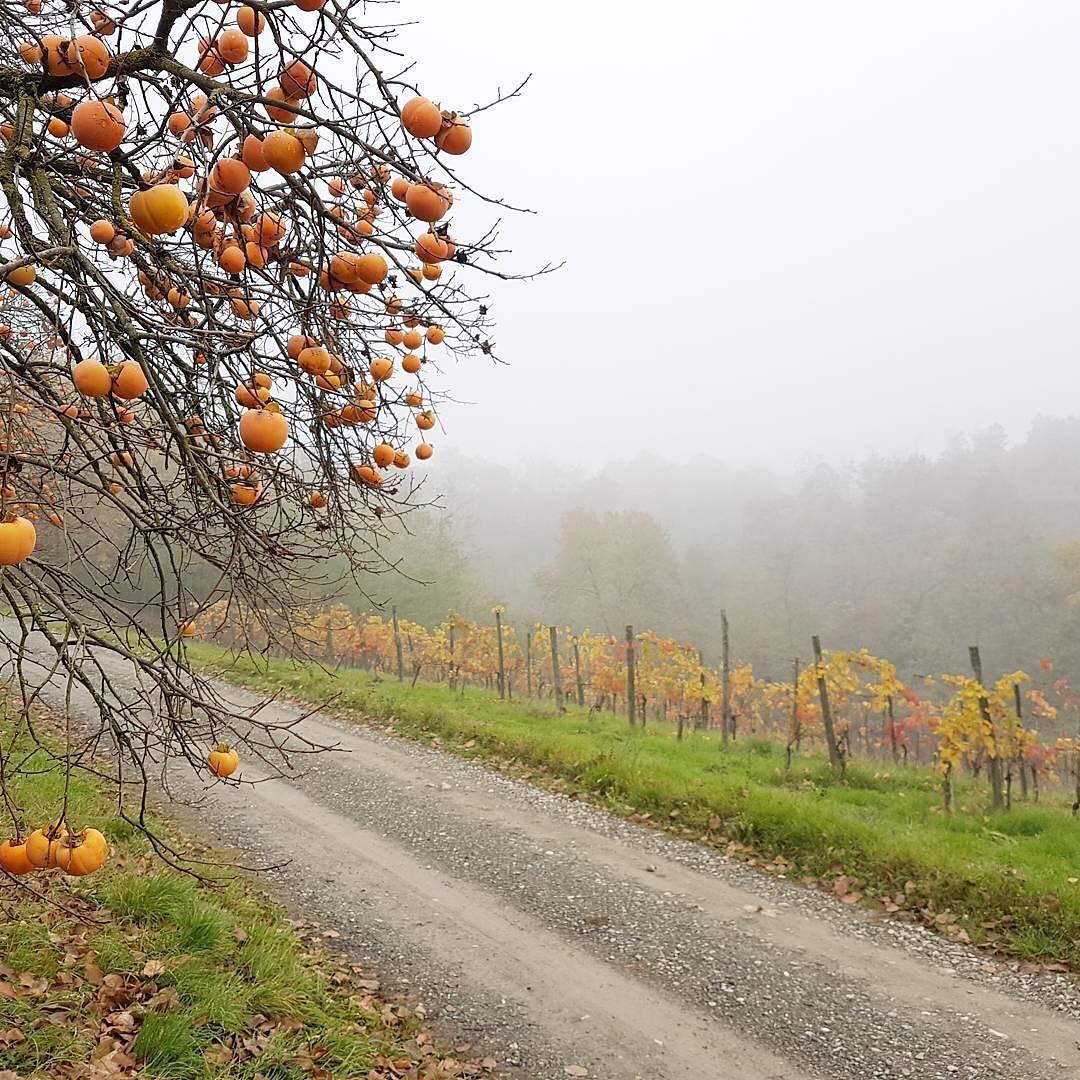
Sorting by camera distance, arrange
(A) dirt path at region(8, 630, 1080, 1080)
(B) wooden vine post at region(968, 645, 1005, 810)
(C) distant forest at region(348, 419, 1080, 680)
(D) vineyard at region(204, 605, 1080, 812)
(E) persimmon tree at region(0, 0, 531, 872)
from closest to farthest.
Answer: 1. (E) persimmon tree at region(0, 0, 531, 872)
2. (A) dirt path at region(8, 630, 1080, 1080)
3. (B) wooden vine post at region(968, 645, 1005, 810)
4. (D) vineyard at region(204, 605, 1080, 812)
5. (C) distant forest at region(348, 419, 1080, 680)

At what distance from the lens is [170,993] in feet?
10.9

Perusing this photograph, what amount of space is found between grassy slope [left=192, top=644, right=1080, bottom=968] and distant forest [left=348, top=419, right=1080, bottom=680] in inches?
595

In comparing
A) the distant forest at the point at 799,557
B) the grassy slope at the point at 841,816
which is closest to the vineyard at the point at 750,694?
the grassy slope at the point at 841,816

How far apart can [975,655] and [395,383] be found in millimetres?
6977

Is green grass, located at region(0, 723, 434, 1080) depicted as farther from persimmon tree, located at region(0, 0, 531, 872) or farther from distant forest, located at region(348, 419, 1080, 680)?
distant forest, located at region(348, 419, 1080, 680)

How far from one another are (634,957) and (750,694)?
15.8m

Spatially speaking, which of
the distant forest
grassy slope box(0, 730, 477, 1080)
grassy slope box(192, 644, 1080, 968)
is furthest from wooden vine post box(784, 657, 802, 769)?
the distant forest

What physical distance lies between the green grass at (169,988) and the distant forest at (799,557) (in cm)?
1967

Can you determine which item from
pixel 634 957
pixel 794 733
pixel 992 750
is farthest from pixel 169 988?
pixel 794 733

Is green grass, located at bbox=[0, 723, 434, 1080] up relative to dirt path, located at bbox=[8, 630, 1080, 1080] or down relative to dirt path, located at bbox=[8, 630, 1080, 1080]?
up

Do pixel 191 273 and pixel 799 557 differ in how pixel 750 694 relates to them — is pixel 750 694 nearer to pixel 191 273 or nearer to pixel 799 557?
pixel 191 273

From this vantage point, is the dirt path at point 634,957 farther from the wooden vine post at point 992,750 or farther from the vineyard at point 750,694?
the wooden vine post at point 992,750

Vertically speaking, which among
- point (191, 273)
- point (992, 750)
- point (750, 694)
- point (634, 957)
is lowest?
point (750, 694)

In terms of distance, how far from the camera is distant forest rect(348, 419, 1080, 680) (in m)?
40.9
